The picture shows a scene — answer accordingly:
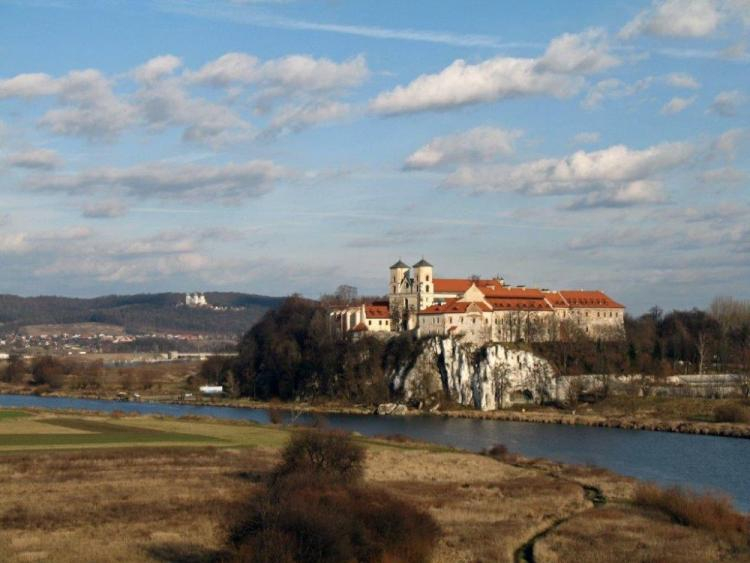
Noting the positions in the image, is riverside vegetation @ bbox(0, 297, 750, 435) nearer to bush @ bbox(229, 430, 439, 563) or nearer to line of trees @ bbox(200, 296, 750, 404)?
line of trees @ bbox(200, 296, 750, 404)

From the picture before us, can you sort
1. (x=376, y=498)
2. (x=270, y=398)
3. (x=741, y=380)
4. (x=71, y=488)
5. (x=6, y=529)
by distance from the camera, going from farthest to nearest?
(x=270, y=398) < (x=741, y=380) < (x=71, y=488) < (x=6, y=529) < (x=376, y=498)

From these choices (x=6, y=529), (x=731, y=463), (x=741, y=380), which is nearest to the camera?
(x=6, y=529)

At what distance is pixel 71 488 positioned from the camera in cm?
3250

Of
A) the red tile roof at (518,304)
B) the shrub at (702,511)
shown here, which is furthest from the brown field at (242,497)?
the red tile roof at (518,304)

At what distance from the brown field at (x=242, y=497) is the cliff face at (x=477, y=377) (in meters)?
37.0

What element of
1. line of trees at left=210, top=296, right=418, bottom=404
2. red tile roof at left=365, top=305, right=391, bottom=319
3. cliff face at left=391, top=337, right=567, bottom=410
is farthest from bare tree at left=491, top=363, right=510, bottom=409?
red tile roof at left=365, top=305, right=391, bottom=319

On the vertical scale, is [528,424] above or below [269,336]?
below

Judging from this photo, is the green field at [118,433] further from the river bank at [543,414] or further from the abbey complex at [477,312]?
the abbey complex at [477,312]

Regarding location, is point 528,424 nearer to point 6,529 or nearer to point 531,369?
point 531,369

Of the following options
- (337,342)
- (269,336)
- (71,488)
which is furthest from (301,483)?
(269,336)

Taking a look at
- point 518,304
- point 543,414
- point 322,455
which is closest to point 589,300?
point 518,304

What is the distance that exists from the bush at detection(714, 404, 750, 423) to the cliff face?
57.0 ft

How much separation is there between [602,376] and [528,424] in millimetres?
14247

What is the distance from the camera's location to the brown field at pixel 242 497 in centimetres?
2412
